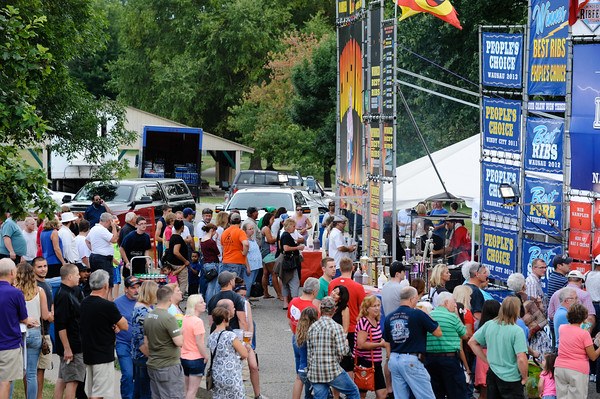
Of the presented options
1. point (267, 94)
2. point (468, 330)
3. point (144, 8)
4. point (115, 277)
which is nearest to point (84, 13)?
point (115, 277)

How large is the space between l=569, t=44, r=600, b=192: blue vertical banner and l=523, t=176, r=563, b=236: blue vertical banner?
25.5 inches

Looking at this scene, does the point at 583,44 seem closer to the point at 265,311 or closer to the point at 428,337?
the point at 428,337

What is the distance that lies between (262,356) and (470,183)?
7995 millimetres

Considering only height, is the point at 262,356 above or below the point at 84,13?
below

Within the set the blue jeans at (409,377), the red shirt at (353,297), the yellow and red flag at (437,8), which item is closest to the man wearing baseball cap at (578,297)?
the red shirt at (353,297)

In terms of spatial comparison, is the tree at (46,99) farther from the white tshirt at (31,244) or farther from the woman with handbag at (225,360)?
the woman with handbag at (225,360)

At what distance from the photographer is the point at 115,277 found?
19.8 metres

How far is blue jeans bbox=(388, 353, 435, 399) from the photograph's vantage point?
1172 cm

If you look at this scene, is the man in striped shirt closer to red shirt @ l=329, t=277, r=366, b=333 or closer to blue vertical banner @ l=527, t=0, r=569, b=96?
red shirt @ l=329, t=277, r=366, b=333

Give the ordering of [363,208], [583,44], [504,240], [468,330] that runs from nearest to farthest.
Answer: [468,330], [583,44], [504,240], [363,208]

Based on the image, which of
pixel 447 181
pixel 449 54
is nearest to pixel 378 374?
pixel 447 181

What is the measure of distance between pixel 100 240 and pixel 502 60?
747cm

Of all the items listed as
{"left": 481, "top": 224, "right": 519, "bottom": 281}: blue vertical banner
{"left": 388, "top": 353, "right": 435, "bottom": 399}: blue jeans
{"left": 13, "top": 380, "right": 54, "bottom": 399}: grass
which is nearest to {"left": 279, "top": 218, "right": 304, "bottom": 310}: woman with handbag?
{"left": 481, "top": 224, "right": 519, "bottom": 281}: blue vertical banner

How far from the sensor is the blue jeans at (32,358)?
12430 mm
